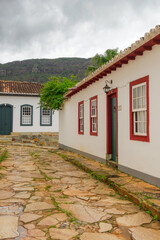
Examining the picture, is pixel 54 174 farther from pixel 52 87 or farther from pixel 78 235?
pixel 52 87

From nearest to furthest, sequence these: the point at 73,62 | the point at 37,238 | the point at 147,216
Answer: the point at 37,238 → the point at 147,216 → the point at 73,62

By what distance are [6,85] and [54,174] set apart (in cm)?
1714

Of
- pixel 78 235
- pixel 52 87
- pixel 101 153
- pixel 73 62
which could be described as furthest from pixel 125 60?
pixel 73 62

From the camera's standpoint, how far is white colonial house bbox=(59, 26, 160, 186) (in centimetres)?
566

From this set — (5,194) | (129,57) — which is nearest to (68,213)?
(5,194)

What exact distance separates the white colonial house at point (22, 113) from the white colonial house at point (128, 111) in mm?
11696

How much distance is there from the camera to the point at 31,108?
880 inches

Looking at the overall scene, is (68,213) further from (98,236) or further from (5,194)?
(5,194)

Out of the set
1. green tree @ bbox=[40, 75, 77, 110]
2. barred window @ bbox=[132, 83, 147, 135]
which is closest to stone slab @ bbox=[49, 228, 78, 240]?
barred window @ bbox=[132, 83, 147, 135]

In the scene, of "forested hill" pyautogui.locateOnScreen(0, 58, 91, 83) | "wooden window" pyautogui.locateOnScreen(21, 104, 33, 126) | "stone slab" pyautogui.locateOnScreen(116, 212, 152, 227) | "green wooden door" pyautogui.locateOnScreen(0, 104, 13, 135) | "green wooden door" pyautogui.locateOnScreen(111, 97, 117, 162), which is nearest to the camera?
"stone slab" pyautogui.locateOnScreen(116, 212, 152, 227)

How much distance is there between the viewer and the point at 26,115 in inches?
875

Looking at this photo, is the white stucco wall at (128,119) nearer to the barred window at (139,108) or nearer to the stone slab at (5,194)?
the barred window at (139,108)

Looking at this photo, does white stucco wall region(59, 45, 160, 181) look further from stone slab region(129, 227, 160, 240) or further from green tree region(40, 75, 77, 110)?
green tree region(40, 75, 77, 110)

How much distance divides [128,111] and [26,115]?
16405 millimetres
